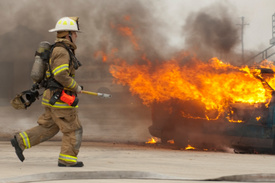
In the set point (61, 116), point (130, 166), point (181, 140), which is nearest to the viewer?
point (61, 116)

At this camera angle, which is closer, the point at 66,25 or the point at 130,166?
the point at 66,25

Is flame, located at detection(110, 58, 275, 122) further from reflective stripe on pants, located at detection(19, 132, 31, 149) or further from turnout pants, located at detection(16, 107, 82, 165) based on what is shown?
reflective stripe on pants, located at detection(19, 132, 31, 149)

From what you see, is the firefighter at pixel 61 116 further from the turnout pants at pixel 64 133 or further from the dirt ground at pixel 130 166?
the dirt ground at pixel 130 166

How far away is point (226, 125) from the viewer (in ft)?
35.2

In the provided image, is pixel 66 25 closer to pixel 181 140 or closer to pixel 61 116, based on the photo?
pixel 61 116

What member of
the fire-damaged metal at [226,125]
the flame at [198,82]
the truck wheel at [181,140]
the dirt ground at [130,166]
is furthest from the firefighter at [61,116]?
the truck wheel at [181,140]

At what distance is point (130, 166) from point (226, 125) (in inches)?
139

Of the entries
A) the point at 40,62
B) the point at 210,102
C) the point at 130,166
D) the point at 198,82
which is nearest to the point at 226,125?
the point at 210,102

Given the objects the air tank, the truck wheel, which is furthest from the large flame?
the air tank

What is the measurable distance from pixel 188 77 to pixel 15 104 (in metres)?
5.35

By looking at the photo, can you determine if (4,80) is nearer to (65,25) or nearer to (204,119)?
(204,119)

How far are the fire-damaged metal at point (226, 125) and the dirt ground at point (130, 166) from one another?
0.80 m

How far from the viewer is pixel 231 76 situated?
11484mm

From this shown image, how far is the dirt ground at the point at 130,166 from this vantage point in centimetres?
641
